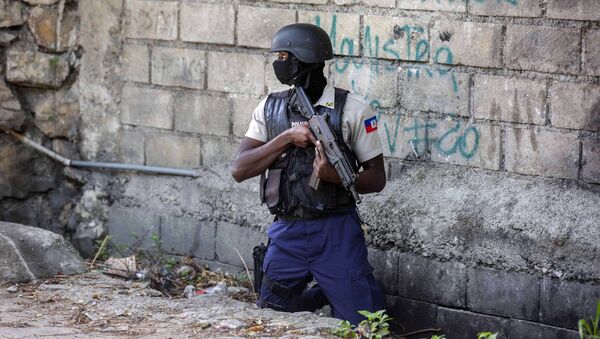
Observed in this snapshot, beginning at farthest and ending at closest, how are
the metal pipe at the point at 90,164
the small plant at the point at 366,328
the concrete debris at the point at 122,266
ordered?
the metal pipe at the point at 90,164, the concrete debris at the point at 122,266, the small plant at the point at 366,328

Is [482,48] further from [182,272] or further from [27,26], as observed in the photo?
[27,26]

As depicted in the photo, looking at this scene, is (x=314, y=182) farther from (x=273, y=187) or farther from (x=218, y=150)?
(x=218, y=150)

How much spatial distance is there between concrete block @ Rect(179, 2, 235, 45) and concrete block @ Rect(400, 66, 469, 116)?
135 centimetres

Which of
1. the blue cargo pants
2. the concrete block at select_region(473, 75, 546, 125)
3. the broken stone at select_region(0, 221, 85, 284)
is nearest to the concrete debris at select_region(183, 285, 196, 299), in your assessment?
the broken stone at select_region(0, 221, 85, 284)

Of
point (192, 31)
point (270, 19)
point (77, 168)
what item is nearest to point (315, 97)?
point (270, 19)

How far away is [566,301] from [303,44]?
199 cm

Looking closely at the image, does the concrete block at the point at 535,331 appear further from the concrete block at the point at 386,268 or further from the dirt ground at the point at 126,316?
the dirt ground at the point at 126,316

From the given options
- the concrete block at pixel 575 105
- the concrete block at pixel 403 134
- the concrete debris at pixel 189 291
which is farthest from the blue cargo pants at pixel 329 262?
the concrete block at pixel 575 105

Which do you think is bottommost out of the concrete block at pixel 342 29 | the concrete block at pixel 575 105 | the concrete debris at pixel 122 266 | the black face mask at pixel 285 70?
the concrete debris at pixel 122 266

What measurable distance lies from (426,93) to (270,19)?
1.21m

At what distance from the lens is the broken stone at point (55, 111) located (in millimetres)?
7609

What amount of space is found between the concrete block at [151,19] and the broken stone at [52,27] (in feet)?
1.69

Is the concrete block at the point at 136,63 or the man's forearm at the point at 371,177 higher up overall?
the concrete block at the point at 136,63

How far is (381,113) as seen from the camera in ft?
20.3
